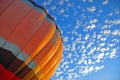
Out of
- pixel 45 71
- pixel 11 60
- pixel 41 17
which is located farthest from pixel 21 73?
pixel 41 17

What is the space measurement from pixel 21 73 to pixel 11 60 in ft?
2.01

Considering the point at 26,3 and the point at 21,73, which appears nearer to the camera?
the point at 21,73

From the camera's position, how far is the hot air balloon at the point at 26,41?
30.9 ft

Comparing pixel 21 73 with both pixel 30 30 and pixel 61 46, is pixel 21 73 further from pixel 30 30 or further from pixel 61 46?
pixel 61 46

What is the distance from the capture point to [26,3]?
34.3ft

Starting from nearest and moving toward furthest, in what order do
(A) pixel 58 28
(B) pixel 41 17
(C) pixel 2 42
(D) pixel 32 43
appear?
(C) pixel 2 42, (D) pixel 32 43, (B) pixel 41 17, (A) pixel 58 28

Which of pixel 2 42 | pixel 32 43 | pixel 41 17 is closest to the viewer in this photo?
pixel 2 42

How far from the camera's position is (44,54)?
10.4 metres

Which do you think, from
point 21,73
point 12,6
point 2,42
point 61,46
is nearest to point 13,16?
point 12,6

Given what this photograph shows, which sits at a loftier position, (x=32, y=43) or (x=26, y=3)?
(x=26, y=3)

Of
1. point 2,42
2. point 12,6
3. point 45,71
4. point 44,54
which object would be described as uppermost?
point 12,6

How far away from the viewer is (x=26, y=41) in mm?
9750

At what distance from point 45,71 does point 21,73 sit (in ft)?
4.18

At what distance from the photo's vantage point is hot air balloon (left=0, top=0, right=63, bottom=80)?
941 centimetres
